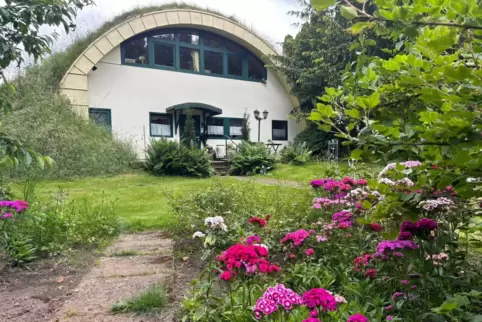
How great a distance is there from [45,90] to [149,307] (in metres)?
12.0

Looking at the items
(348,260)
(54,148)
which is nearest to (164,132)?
(54,148)

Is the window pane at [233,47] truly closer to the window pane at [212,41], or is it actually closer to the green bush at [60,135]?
the window pane at [212,41]

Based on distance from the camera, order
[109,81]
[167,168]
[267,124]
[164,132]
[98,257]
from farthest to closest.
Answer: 1. [267,124]
2. [164,132]
3. [109,81]
4. [167,168]
5. [98,257]

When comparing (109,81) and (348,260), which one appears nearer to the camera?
(348,260)

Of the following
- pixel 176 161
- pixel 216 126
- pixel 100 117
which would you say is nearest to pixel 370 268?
pixel 176 161

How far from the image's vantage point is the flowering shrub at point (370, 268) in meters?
1.33

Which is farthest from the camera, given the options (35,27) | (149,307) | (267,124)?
(267,124)

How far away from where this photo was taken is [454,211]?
1893 millimetres

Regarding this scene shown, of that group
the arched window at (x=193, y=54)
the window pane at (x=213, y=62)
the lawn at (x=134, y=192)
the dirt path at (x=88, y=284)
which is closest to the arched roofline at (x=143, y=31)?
the arched window at (x=193, y=54)

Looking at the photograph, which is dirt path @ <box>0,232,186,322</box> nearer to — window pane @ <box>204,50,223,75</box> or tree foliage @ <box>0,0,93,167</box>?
tree foliage @ <box>0,0,93,167</box>

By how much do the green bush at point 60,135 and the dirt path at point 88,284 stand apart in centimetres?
665

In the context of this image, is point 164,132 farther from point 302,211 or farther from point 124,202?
point 302,211

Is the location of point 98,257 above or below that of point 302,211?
below

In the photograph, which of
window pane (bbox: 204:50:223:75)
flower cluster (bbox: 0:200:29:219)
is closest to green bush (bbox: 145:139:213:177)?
window pane (bbox: 204:50:223:75)
